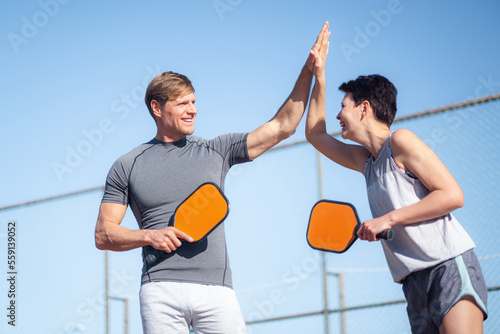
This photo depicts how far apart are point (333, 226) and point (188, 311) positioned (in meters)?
0.79

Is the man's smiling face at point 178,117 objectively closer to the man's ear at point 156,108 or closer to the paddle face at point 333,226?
the man's ear at point 156,108

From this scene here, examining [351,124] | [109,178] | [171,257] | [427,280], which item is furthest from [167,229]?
[427,280]

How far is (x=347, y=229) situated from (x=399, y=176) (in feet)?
1.08

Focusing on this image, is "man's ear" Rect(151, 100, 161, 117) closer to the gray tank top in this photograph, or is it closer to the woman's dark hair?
the woman's dark hair

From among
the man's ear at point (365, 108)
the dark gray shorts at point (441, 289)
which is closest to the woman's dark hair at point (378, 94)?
the man's ear at point (365, 108)

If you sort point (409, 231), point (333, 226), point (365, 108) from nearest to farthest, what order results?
point (409, 231)
point (333, 226)
point (365, 108)

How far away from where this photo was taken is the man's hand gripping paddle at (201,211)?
9.04ft

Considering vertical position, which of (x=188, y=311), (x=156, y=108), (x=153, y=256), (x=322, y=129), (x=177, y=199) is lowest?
(x=188, y=311)

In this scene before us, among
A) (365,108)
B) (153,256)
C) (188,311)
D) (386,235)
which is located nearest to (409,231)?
(386,235)

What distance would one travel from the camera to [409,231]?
2562 millimetres

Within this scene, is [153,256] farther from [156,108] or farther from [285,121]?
[285,121]

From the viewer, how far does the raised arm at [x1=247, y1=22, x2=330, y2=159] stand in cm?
307

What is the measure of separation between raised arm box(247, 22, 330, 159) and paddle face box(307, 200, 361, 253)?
49cm

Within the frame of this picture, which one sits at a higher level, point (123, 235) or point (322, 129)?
point (322, 129)
